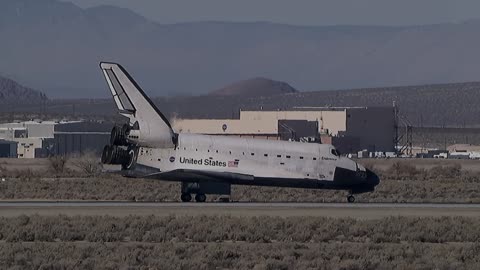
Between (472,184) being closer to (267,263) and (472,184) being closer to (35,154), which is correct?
(267,263)

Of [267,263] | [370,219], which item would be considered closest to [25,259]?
[267,263]

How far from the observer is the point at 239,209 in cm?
4394

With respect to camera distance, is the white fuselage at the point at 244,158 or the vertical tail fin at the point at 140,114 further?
the white fuselage at the point at 244,158

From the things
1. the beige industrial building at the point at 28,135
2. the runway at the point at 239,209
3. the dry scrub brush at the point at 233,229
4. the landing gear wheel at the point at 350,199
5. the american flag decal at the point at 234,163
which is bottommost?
the dry scrub brush at the point at 233,229

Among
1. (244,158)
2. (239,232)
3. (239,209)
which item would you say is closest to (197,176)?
(244,158)

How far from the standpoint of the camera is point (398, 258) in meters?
29.8

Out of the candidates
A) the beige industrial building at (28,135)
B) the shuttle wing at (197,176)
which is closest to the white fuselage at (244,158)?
the shuttle wing at (197,176)

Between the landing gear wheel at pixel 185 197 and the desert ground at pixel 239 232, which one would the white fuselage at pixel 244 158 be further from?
the desert ground at pixel 239 232

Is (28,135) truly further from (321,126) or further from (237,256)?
(237,256)

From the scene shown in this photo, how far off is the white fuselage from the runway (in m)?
2.11

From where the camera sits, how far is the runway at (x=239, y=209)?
1658 inches

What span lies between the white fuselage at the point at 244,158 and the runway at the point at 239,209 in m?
2.11

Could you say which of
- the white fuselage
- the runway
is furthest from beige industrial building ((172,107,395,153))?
the runway

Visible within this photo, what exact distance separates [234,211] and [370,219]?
5217mm
